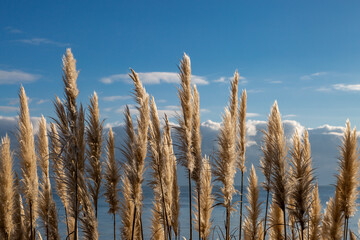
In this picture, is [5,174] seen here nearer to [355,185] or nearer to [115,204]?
[115,204]

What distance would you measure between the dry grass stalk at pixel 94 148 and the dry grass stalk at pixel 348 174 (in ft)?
11.3

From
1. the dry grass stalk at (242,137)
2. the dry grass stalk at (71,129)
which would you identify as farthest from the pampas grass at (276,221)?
the dry grass stalk at (71,129)

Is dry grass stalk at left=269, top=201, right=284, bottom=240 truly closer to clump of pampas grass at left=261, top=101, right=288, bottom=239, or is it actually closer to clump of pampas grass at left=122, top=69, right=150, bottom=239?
clump of pampas grass at left=261, top=101, right=288, bottom=239

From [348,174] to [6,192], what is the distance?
4.60 meters

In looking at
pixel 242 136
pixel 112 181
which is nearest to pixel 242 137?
pixel 242 136

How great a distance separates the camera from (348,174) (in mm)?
5355

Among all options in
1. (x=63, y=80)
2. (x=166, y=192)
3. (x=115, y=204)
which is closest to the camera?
(x=63, y=80)

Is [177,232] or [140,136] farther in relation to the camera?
[177,232]

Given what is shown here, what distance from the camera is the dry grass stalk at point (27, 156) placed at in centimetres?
464

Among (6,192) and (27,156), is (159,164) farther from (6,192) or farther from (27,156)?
(6,192)

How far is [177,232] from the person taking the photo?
4.77 metres

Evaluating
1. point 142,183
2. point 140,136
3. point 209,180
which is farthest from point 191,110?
point 209,180

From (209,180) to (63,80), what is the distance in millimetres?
2453

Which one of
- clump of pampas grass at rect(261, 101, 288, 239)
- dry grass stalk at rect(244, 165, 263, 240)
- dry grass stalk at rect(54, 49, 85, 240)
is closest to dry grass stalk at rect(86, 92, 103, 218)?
dry grass stalk at rect(54, 49, 85, 240)
